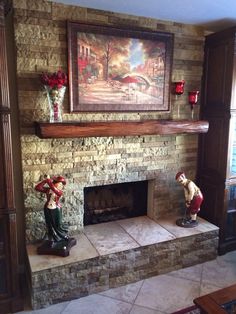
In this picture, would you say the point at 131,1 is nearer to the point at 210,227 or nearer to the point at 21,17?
the point at 21,17

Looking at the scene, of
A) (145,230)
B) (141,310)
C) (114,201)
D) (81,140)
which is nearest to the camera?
(141,310)

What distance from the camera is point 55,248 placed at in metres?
2.16

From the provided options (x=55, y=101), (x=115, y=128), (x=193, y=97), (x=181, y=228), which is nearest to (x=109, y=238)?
(x=181, y=228)

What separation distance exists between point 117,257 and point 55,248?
1.65 feet

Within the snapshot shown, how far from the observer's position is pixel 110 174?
2.56 m

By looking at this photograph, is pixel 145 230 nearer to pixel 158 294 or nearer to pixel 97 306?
pixel 158 294

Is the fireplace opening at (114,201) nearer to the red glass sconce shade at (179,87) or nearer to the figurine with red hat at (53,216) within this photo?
the figurine with red hat at (53,216)

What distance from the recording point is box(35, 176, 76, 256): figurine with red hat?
2.13m

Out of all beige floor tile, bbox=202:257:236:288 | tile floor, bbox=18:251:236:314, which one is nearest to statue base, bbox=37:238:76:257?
tile floor, bbox=18:251:236:314

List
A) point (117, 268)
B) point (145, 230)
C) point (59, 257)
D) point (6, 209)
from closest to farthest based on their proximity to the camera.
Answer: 1. point (6, 209)
2. point (59, 257)
3. point (117, 268)
4. point (145, 230)

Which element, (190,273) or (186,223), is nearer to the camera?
(190,273)

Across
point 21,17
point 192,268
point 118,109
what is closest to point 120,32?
point 118,109

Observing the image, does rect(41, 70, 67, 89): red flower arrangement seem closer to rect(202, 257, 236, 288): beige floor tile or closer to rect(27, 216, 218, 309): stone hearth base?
rect(27, 216, 218, 309): stone hearth base

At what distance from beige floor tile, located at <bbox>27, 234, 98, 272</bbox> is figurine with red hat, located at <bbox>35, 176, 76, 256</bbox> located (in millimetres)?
43
